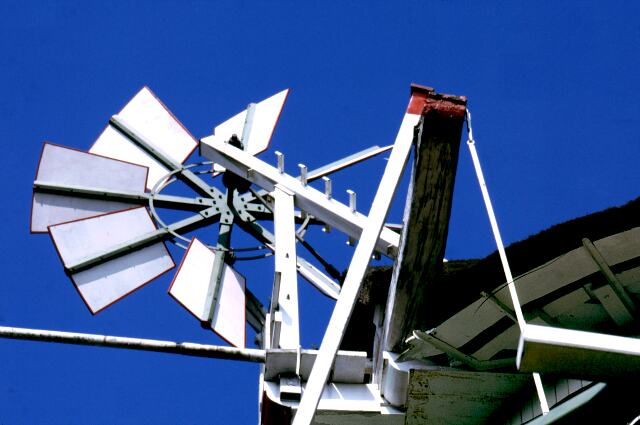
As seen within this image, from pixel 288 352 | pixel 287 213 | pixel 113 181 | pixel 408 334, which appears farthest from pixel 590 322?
pixel 113 181

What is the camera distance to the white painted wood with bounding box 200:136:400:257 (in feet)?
28.2

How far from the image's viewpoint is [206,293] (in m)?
10.0

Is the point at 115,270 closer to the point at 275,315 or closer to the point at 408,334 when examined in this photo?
the point at 275,315

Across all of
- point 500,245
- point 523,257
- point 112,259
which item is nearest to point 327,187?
point 112,259

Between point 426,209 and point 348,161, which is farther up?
point 348,161

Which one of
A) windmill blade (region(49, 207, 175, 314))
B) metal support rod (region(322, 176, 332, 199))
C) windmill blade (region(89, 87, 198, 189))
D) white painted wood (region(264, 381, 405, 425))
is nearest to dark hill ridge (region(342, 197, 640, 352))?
white painted wood (region(264, 381, 405, 425))

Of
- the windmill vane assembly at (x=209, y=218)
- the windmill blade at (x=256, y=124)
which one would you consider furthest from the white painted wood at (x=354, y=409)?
the windmill blade at (x=256, y=124)

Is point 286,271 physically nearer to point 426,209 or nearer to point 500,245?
point 426,209

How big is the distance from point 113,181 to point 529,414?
23.4 ft

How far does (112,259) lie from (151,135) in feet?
9.26

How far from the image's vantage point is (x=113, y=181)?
12.2 meters

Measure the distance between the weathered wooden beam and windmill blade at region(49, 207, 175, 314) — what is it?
4.55 m

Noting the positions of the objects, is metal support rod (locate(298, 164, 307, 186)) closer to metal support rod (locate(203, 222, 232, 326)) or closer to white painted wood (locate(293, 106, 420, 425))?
metal support rod (locate(203, 222, 232, 326))

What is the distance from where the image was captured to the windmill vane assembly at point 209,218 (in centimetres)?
655
